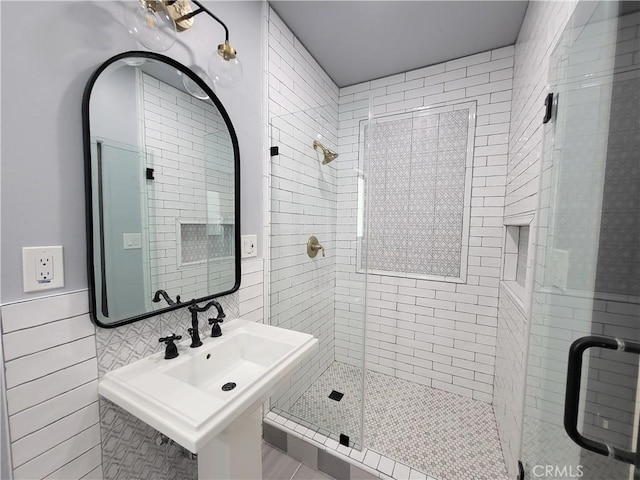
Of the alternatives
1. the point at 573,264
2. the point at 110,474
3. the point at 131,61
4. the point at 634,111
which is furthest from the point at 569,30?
the point at 110,474

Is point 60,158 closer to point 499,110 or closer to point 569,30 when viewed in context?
point 569,30

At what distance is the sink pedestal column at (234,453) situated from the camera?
0.95 m

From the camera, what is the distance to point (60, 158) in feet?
2.56

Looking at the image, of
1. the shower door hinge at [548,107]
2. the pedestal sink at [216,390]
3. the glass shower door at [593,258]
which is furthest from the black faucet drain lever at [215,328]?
the shower door hinge at [548,107]

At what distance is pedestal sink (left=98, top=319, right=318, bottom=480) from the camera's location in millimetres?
719

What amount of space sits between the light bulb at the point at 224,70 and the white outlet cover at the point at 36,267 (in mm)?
965

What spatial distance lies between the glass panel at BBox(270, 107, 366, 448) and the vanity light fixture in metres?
0.49

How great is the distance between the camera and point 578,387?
617 mm

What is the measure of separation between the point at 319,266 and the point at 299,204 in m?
0.50

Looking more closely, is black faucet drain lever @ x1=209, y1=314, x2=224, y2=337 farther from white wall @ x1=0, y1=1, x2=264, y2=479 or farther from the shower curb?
the shower curb

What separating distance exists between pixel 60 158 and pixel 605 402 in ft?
5.65

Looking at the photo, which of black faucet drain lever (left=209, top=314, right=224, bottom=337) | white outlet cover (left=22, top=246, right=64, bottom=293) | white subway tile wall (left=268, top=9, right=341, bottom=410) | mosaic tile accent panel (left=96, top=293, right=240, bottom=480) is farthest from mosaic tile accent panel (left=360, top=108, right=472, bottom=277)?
white outlet cover (left=22, top=246, right=64, bottom=293)

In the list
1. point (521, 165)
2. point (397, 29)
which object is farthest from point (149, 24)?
point (521, 165)

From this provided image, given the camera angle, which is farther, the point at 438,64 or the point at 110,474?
the point at 438,64
